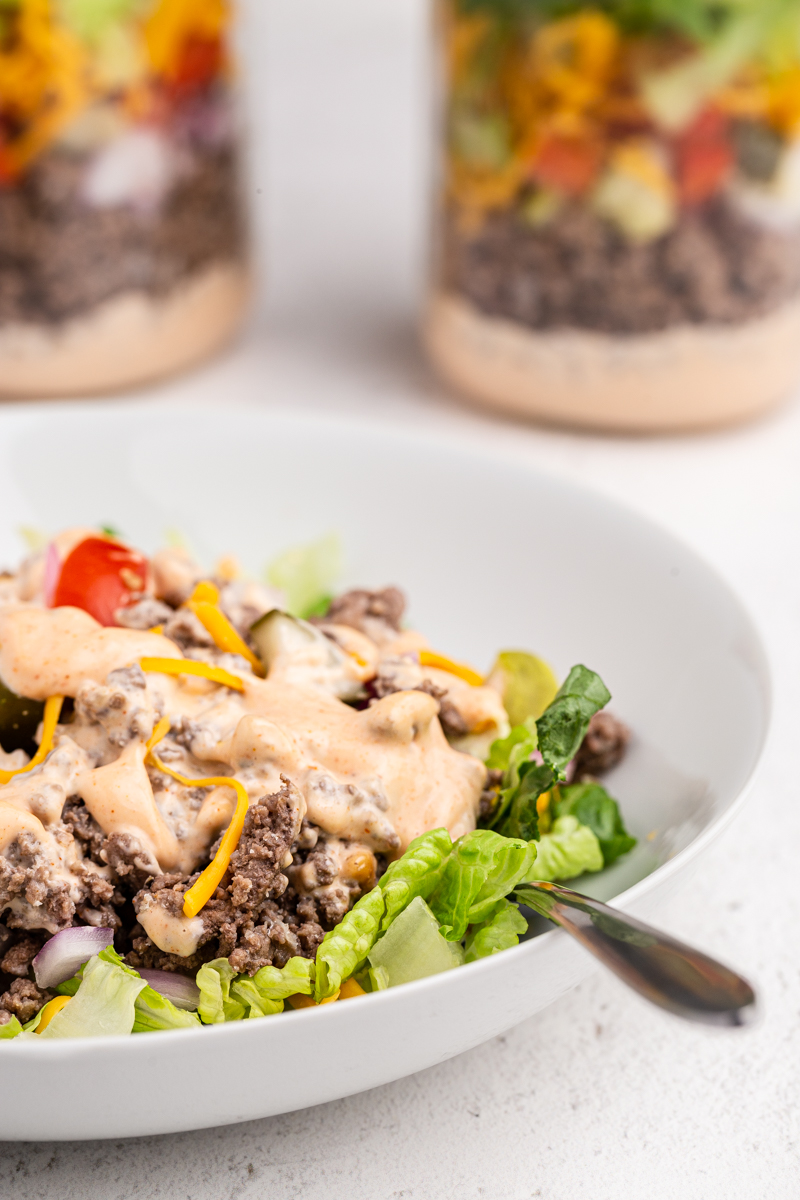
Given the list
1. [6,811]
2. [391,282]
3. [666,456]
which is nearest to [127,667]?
[6,811]

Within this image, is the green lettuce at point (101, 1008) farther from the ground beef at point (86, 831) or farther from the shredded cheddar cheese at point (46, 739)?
the shredded cheddar cheese at point (46, 739)

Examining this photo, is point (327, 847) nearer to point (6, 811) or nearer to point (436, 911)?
point (436, 911)

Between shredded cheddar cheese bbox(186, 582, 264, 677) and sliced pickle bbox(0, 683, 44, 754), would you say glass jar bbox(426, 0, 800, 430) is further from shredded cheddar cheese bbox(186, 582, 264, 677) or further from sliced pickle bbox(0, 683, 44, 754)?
sliced pickle bbox(0, 683, 44, 754)

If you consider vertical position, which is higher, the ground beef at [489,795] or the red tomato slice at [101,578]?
the red tomato slice at [101,578]

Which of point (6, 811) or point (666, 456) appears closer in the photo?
point (6, 811)

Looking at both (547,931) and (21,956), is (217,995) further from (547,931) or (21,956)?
(547,931)

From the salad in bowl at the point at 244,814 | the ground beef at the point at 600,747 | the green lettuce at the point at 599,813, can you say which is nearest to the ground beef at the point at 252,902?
the salad in bowl at the point at 244,814

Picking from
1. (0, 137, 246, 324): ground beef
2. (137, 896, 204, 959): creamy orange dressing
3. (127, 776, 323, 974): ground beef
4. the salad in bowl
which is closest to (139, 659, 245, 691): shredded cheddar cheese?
the salad in bowl

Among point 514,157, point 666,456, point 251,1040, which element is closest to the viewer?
point 251,1040
